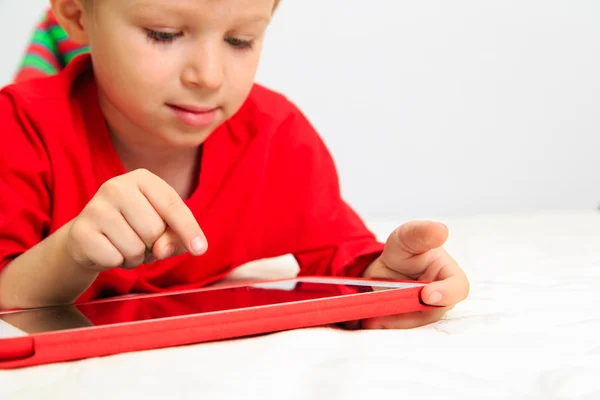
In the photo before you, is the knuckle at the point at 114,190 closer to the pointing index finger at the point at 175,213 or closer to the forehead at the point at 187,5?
the pointing index finger at the point at 175,213

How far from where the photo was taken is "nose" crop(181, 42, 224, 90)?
2.10ft

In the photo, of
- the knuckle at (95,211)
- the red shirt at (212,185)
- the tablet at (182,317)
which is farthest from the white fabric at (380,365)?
the red shirt at (212,185)

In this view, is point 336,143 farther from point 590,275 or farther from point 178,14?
point 178,14

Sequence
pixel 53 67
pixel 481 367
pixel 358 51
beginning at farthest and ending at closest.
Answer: pixel 358 51 < pixel 53 67 < pixel 481 367

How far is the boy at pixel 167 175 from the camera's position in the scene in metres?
0.55

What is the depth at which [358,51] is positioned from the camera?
6.09ft

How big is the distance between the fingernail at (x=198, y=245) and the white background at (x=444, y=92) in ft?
4.49

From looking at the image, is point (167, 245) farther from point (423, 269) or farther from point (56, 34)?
point (56, 34)

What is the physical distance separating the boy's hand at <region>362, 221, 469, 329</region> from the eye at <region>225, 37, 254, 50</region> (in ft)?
0.76

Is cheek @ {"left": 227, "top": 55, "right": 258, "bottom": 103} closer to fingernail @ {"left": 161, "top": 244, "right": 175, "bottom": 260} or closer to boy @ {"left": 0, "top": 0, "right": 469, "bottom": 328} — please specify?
boy @ {"left": 0, "top": 0, "right": 469, "bottom": 328}

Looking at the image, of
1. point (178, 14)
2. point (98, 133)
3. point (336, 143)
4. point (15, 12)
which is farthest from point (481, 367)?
point (15, 12)

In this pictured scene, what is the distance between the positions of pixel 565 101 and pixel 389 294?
1544 millimetres

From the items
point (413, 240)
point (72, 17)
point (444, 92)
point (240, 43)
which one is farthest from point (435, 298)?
point (444, 92)

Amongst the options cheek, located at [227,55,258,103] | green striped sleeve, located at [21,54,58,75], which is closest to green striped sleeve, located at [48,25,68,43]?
green striped sleeve, located at [21,54,58,75]
